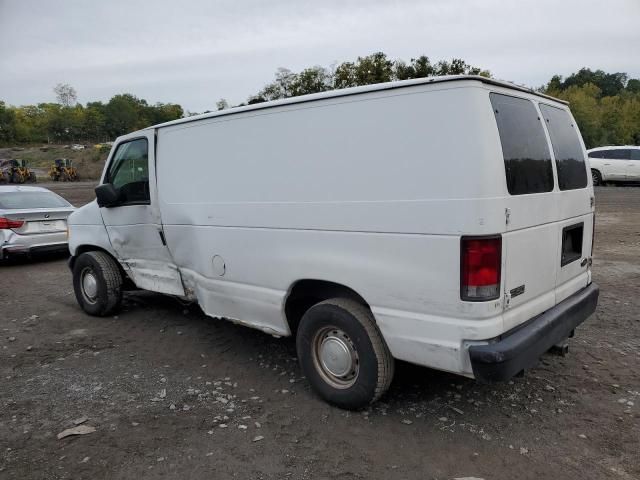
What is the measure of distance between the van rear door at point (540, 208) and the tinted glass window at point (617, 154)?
19.4 meters

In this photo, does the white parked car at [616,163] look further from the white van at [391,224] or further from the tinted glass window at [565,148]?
the white van at [391,224]

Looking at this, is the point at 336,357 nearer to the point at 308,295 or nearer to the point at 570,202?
the point at 308,295

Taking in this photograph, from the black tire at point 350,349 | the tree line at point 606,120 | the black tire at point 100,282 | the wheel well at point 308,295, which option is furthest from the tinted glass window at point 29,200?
the tree line at point 606,120

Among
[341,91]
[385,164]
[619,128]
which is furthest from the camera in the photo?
[619,128]

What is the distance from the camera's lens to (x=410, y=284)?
3.00 metres

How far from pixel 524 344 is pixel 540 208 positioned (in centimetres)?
88

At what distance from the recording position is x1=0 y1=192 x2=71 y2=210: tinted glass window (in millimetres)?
9136

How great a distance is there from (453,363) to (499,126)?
55.3 inches

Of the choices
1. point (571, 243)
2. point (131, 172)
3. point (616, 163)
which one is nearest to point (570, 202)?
point (571, 243)

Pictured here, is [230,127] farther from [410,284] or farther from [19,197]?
[19,197]

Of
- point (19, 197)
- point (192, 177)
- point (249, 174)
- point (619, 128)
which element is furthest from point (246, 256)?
point (619, 128)

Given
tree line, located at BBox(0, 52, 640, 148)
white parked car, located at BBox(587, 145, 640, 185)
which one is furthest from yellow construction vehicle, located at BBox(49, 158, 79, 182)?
white parked car, located at BBox(587, 145, 640, 185)

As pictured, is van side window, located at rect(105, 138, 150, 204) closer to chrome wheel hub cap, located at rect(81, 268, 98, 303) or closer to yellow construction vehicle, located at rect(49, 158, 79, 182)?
chrome wheel hub cap, located at rect(81, 268, 98, 303)

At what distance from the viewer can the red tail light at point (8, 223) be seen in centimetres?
871
